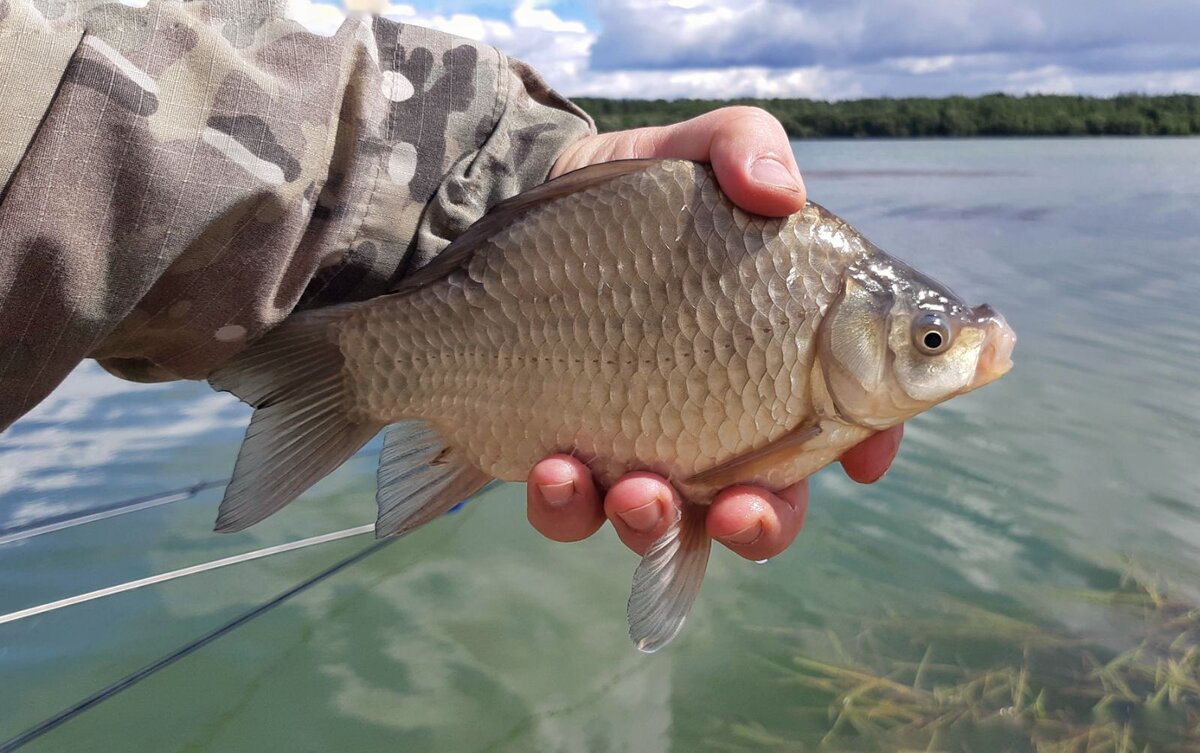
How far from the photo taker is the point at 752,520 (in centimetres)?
191

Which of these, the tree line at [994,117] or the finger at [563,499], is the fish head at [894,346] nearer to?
the finger at [563,499]

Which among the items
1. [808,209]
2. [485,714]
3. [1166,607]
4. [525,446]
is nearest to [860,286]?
[808,209]

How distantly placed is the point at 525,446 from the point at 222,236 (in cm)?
77

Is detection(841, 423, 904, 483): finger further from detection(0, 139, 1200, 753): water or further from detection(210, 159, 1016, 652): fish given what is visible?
detection(0, 139, 1200, 753): water

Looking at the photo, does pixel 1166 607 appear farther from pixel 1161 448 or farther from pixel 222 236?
pixel 222 236

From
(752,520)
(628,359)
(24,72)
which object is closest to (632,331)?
(628,359)

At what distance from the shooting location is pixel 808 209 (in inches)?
72.3

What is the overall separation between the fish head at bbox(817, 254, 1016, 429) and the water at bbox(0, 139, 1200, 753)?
2426 mm

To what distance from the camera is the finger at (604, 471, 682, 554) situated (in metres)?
1.85

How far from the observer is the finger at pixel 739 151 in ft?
5.84

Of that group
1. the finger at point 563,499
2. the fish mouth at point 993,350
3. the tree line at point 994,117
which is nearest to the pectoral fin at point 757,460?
the finger at point 563,499

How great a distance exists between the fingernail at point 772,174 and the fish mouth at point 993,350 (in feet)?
1.51

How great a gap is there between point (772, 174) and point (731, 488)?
63 centimetres

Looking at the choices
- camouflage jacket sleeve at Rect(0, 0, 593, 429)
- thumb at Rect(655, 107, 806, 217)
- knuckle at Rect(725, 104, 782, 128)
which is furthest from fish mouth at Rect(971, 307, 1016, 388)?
camouflage jacket sleeve at Rect(0, 0, 593, 429)
